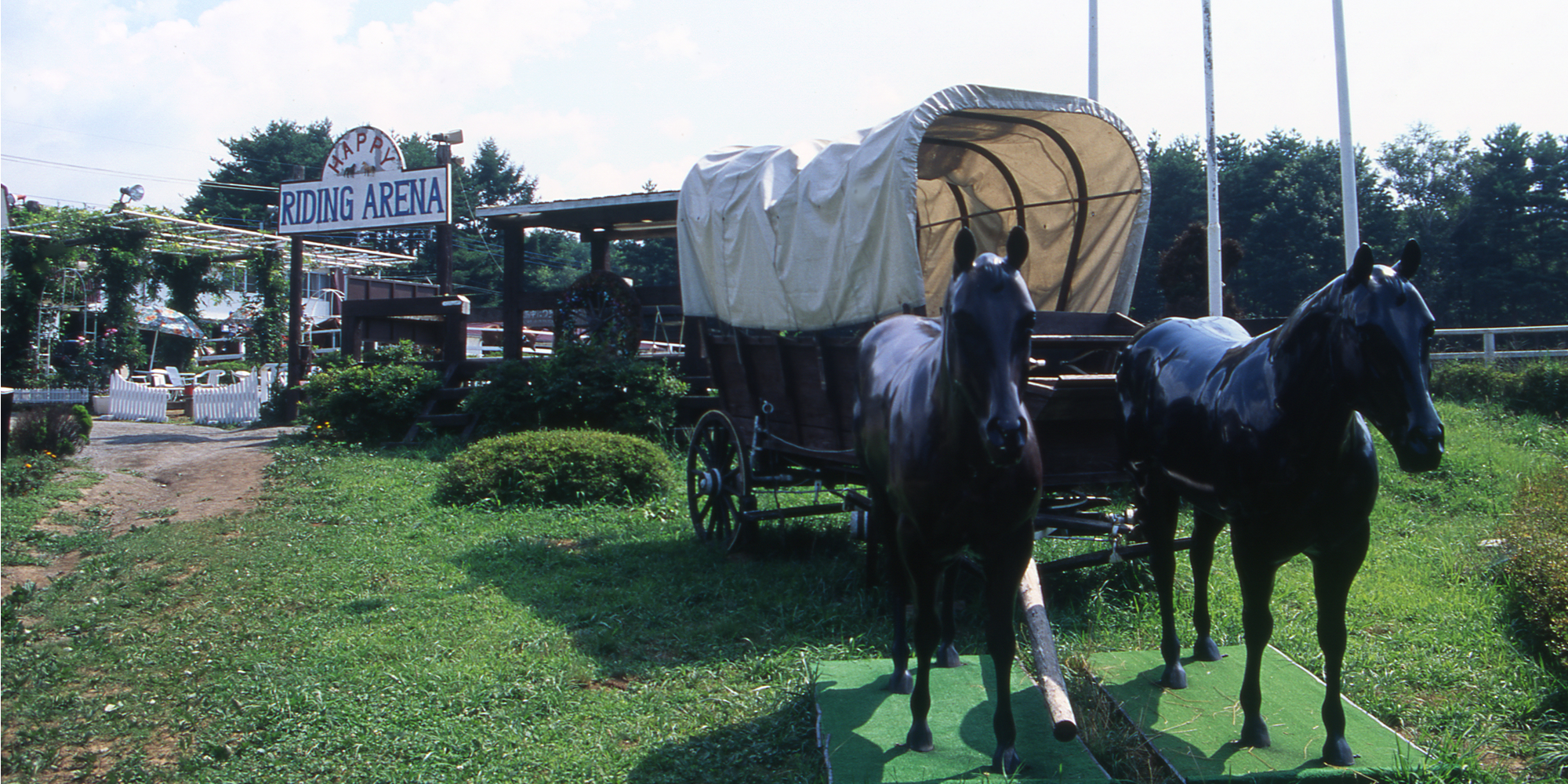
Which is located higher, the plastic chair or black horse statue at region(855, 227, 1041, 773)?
the plastic chair

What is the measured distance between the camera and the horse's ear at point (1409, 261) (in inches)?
109

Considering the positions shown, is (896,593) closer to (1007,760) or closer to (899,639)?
(899,639)

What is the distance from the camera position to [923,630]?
11.4ft

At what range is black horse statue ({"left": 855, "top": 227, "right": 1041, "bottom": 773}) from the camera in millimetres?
2789

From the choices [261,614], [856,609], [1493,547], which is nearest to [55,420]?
[261,614]

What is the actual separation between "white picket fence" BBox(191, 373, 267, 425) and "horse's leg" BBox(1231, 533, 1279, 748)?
21960 mm

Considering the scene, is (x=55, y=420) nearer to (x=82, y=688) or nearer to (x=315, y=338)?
(x=82, y=688)

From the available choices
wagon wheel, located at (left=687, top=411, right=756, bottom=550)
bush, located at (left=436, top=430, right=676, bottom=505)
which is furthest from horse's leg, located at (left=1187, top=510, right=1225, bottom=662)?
bush, located at (left=436, top=430, right=676, bottom=505)

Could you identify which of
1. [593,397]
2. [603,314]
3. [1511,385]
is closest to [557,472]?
[593,397]

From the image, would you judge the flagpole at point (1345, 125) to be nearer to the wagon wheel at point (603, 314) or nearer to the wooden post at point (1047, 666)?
the wagon wheel at point (603, 314)

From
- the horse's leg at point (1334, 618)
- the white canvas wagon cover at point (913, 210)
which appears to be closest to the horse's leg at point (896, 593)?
the horse's leg at point (1334, 618)

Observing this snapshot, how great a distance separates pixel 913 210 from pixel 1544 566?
3.78 m

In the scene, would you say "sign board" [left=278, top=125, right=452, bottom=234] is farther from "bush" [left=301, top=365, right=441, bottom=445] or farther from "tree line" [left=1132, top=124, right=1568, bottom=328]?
"tree line" [left=1132, top=124, right=1568, bottom=328]

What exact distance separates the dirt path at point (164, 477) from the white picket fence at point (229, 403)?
2571mm
